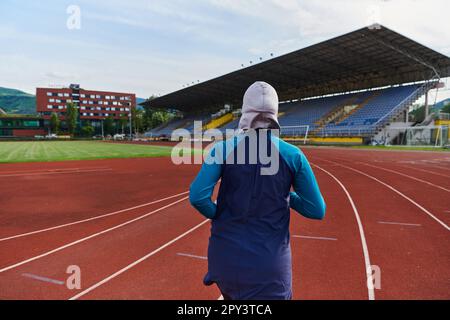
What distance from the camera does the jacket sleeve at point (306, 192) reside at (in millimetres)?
1494

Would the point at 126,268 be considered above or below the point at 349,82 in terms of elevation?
below

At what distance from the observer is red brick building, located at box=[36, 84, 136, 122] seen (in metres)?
83.4

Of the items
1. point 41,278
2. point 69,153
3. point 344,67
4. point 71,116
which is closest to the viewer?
point 41,278

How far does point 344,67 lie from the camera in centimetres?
3356

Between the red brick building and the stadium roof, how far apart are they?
169ft

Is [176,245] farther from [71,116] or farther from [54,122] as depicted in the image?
[54,122]

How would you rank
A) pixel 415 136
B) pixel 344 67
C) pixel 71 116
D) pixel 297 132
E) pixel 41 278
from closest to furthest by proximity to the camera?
pixel 41 278, pixel 415 136, pixel 344 67, pixel 297 132, pixel 71 116

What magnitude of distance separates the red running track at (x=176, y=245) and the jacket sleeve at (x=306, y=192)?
5.89 ft

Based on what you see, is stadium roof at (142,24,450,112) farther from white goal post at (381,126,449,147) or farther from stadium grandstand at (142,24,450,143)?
white goal post at (381,126,449,147)

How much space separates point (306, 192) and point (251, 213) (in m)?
0.35

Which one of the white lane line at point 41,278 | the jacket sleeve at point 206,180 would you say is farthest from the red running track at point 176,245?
the jacket sleeve at point 206,180

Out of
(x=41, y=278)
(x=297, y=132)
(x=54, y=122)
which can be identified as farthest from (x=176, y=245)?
(x=54, y=122)

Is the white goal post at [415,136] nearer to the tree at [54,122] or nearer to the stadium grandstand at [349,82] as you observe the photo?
the stadium grandstand at [349,82]
